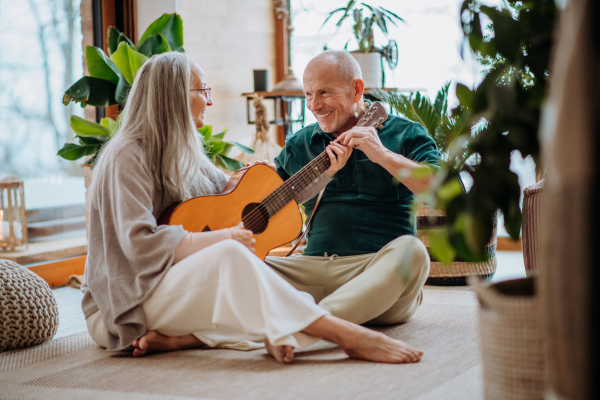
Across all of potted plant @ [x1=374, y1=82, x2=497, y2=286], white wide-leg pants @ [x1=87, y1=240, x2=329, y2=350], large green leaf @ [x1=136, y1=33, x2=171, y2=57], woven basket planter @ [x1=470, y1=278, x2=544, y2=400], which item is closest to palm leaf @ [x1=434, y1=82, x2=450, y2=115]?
potted plant @ [x1=374, y1=82, x2=497, y2=286]

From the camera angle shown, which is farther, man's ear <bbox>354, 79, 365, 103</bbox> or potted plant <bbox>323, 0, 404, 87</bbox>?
potted plant <bbox>323, 0, 404, 87</bbox>

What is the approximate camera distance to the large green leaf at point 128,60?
10.8ft

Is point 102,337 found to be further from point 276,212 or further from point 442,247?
point 442,247

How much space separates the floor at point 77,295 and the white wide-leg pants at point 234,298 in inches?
32.1

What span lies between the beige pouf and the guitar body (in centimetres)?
64

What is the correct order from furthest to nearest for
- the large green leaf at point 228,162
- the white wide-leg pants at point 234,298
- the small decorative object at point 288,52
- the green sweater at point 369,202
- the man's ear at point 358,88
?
1. the small decorative object at point 288,52
2. the large green leaf at point 228,162
3. the man's ear at point 358,88
4. the green sweater at point 369,202
5. the white wide-leg pants at point 234,298

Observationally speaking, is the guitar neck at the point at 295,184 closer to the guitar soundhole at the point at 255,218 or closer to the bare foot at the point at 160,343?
the guitar soundhole at the point at 255,218

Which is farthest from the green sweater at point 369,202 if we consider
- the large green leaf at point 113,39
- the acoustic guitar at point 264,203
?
the large green leaf at point 113,39

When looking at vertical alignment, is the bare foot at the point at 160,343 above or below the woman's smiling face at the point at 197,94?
below

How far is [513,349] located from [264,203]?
1.26m

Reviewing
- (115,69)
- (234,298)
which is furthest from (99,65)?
(234,298)

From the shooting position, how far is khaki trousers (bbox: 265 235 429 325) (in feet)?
6.79

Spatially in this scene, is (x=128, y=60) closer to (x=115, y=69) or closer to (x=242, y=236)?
(x=115, y=69)

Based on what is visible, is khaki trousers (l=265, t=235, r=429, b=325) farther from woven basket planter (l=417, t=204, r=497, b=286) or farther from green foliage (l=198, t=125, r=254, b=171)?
green foliage (l=198, t=125, r=254, b=171)
